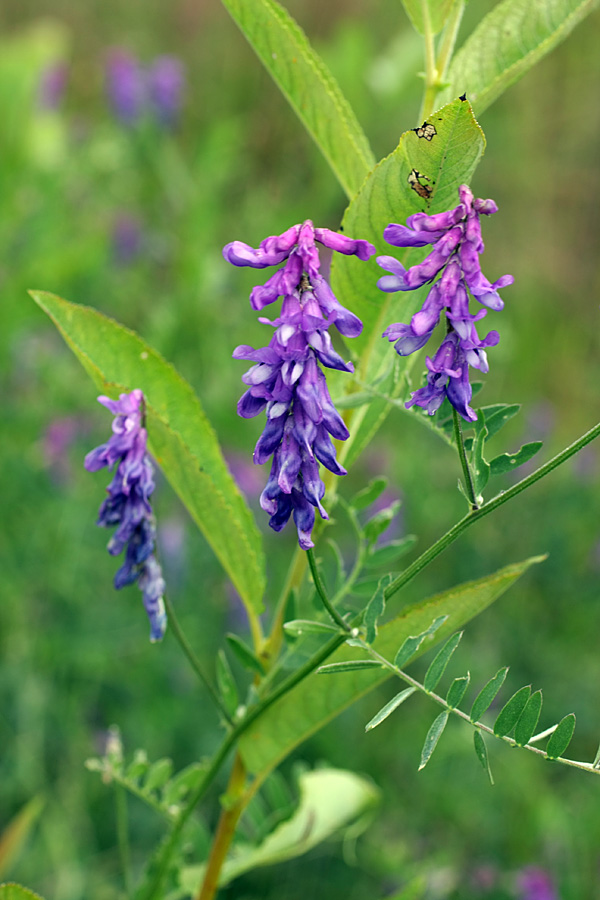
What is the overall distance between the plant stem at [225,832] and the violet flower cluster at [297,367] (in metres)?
0.44

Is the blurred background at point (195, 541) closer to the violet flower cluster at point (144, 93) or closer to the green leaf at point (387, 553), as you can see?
the violet flower cluster at point (144, 93)

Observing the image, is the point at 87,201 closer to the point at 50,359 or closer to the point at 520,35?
the point at 50,359

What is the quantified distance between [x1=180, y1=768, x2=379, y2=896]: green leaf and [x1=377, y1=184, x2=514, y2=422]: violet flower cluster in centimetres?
68

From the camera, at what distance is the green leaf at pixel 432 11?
0.88m

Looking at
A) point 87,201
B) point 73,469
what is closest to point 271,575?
point 73,469

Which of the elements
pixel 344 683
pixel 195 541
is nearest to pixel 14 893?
pixel 344 683

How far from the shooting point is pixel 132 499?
958 millimetres

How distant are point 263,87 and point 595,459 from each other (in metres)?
3.28

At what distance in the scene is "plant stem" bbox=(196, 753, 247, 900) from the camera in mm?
1018

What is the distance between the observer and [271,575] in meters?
3.03

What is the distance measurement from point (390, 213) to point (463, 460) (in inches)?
9.0

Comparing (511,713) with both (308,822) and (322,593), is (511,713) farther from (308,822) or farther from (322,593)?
(308,822)

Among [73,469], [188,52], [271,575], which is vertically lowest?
[271,575]

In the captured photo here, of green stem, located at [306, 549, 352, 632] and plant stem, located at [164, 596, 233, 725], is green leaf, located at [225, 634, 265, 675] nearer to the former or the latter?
plant stem, located at [164, 596, 233, 725]
